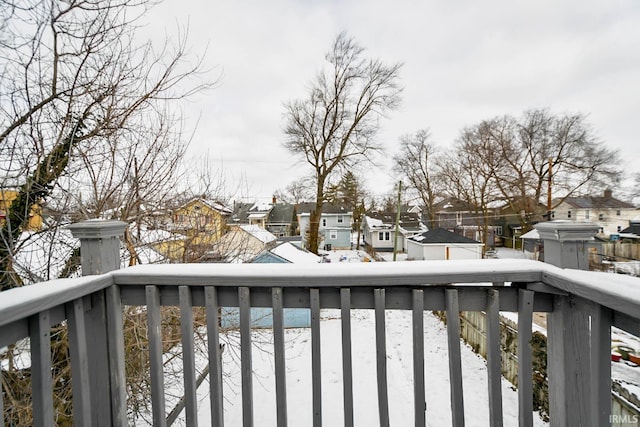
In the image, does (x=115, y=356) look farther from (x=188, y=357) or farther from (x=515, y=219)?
(x=515, y=219)

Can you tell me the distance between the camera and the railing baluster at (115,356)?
3.56 ft

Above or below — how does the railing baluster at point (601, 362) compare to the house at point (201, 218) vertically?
below

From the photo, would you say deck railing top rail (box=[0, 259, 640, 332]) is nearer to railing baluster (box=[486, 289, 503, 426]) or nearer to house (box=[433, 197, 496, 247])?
railing baluster (box=[486, 289, 503, 426])

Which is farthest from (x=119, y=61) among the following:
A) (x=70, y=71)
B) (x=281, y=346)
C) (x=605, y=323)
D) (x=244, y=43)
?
(x=605, y=323)

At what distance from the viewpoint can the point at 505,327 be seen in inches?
194

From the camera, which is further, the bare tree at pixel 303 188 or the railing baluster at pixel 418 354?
the bare tree at pixel 303 188

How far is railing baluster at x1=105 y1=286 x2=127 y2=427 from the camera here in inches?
42.7

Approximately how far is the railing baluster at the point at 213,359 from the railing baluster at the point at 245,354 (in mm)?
101

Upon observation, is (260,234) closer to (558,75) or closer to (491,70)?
(491,70)

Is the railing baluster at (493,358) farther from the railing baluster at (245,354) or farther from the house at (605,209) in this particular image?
the house at (605,209)

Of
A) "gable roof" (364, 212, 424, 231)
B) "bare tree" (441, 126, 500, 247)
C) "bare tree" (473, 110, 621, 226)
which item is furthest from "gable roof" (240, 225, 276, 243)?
"gable roof" (364, 212, 424, 231)

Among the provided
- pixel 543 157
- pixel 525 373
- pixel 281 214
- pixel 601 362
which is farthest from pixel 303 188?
pixel 601 362

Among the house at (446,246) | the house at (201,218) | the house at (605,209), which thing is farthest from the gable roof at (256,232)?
the house at (605,209)

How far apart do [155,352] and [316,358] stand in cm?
62
